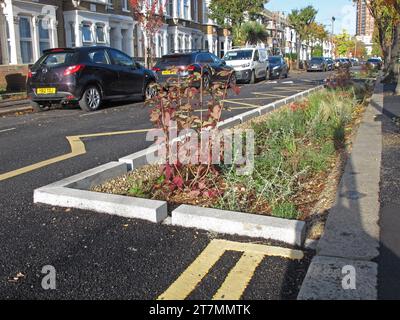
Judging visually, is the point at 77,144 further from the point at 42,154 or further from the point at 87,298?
the point at 87,298

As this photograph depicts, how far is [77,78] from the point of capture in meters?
12.0

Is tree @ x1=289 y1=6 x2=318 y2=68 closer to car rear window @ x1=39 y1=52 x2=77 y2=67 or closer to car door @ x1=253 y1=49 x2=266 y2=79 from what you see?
car door @ x1=253 y1=49 x2=266 y2=79

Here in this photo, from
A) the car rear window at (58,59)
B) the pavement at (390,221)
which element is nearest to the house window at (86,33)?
the car rear window at (58,59)

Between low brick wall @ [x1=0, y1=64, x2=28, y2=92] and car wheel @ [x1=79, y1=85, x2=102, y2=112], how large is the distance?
26.2 ft

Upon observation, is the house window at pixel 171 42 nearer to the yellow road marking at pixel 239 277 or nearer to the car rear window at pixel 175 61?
the car rear window at pixel 175 61

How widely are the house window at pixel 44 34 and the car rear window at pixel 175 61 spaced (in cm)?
703

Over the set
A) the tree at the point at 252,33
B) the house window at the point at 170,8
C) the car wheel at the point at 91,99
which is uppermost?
the house window at the point at 170,8

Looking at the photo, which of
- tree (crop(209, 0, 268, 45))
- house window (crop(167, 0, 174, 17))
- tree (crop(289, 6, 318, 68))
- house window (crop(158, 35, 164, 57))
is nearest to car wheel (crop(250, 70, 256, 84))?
house window (crop(158, 35, 164, 57))

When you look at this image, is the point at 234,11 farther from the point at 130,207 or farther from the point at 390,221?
the point at 390,221

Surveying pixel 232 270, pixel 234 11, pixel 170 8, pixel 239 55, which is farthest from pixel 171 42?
pixel 232 270

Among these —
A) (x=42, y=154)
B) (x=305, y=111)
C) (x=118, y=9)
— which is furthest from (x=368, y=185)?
(x=118, y=9)

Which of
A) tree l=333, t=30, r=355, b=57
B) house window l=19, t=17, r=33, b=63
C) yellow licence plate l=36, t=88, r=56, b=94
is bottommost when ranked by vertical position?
yellow licence plate l=36, t=88, r=56, b=94

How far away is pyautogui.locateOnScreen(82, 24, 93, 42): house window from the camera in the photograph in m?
24.5

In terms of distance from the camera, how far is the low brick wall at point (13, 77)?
61.9 ft
